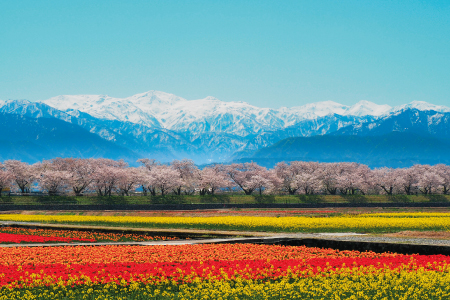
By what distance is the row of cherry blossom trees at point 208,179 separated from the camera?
103 meters

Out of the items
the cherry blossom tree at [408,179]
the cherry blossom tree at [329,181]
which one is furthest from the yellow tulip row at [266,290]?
the cherry blossom tree at [408,179]

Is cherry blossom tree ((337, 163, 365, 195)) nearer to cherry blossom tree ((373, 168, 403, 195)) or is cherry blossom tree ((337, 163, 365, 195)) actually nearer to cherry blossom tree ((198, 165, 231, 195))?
cherry blossom tree ((373, 168, 403, 195))

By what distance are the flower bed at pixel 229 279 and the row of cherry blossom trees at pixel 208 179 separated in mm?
86900

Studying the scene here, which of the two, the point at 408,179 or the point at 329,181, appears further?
the point at 408,179

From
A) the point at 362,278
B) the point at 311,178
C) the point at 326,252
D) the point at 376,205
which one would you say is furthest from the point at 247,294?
the point at 311,178

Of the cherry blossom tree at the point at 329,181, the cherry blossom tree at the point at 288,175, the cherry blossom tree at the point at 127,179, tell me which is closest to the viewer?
the cherry blossom tree at the point at 127,179

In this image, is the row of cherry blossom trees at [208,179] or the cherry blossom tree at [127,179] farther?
the row of cherry blossom trees at [208,179]

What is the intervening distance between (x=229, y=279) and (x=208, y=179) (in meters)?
94.4

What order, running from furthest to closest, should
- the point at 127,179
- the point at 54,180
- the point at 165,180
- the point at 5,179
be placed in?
the point at 127,179, the point at 165,180, the point at 54,180, the point at 5,179

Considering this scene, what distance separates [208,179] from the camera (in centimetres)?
10762

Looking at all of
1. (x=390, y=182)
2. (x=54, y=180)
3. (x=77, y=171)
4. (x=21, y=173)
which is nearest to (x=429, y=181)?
(x=390, y=182)

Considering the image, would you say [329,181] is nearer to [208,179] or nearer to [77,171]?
[208,179]

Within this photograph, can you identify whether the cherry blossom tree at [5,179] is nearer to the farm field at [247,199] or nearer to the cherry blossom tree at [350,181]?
the farm field at [247,199]

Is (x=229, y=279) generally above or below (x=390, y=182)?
below
